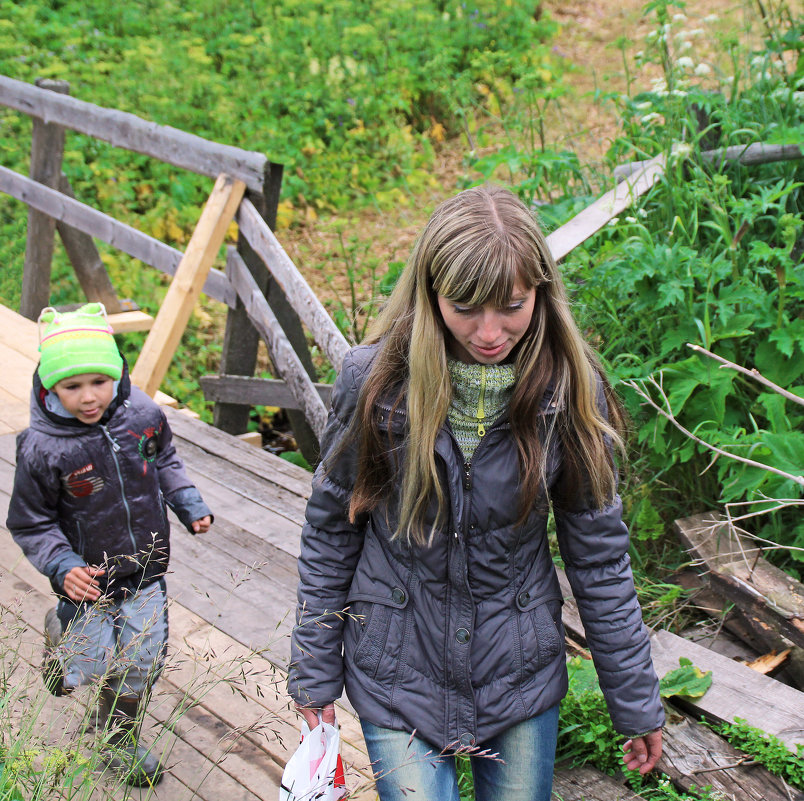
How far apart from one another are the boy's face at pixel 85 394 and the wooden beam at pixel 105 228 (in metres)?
2.39

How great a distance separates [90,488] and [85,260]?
155 inches

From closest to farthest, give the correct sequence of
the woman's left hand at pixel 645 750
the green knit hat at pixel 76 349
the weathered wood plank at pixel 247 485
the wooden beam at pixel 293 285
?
1. the woman's left hand at pixel 645 750
2. the green knit hat at pixel 76 349
3. the wooden beam at pixel 293 285
4. the weathered wood plank at pixel 247 485

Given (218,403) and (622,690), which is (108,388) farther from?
(218,403)

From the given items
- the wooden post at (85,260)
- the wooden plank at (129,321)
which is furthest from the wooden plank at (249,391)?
the wooden post at (85,260)

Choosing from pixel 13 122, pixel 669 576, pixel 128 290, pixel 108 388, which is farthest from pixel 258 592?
pixel 13 122

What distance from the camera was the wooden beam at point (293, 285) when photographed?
3572mm

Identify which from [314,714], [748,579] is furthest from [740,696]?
[314,714]

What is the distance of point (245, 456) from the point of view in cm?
438

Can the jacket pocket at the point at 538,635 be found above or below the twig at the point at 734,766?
above

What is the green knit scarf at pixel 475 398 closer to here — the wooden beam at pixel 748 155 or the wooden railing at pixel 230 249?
the wooden railing at pixel 230 249

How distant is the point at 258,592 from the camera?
10.8 feet

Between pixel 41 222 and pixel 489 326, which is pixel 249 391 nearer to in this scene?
pixel 41 222

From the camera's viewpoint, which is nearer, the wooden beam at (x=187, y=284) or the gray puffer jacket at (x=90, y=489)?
the gray puffer jacket at (x=90, y=489)

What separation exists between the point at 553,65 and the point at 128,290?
16.6 ft
